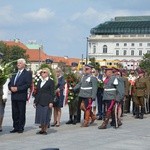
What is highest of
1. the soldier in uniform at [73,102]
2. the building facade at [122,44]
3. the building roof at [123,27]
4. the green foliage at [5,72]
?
the building roof at [123,27]

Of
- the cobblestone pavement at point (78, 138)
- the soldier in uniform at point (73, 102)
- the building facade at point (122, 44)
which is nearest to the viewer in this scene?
the cobblestone pavement at point (78, 138)

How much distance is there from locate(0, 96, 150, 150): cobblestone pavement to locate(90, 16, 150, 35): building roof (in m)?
146

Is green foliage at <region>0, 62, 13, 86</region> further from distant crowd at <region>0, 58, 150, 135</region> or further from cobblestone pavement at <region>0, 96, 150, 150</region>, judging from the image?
cobblestone pavement at <region>0, 96, 150, 150</region>

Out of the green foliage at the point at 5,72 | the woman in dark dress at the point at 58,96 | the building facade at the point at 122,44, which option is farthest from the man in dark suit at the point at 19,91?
the building facade at the point at 122,44

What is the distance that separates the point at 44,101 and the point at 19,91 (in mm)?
632

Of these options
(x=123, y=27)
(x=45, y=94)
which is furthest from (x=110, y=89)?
(x=123, y=27)

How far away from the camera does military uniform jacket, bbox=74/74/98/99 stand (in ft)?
46.9

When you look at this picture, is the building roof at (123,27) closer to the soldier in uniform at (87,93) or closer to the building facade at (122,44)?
the building facade at (122,44)

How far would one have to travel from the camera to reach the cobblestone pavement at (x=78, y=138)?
10742mm

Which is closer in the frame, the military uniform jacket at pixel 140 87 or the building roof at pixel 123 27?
the military uniform jacket at pixel 140 87

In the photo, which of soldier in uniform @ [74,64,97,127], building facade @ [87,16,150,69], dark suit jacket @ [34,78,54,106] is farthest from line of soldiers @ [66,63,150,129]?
building facade @ [87,16,150,69]

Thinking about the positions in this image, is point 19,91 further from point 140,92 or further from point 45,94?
point 140,92

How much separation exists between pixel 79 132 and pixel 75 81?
7.83ft

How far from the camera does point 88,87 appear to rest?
47.1 ft
